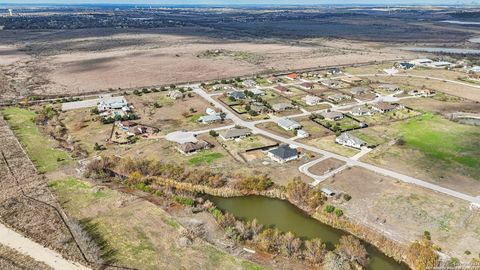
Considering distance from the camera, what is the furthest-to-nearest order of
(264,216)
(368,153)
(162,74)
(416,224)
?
(162,74) → (368,153) → (264,216) → (416,224)

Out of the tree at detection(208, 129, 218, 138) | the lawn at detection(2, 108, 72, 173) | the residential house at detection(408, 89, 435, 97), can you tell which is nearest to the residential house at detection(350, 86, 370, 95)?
the residential house at detection(408, 89, 435, 97)

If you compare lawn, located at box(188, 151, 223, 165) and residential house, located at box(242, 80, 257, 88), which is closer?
lawn, located at box(188, 151, 223, 165)

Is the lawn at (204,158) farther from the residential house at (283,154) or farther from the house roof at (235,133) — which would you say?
the residential house at (283,154)

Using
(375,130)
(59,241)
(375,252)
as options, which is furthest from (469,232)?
(59,241)

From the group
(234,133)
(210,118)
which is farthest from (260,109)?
(234,133)

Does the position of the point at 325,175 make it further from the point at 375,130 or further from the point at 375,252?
the point at 375,130

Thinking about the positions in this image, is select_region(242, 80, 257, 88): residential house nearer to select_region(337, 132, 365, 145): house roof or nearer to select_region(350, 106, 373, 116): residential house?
select_region(350, 106, 373, 116): residential house

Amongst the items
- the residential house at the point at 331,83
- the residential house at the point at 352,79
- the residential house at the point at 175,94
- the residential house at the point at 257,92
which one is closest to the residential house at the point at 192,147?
the residential house at the point at 175,94
